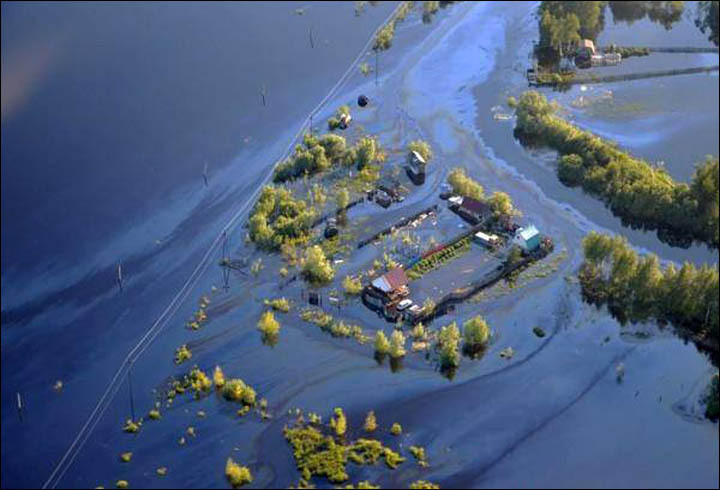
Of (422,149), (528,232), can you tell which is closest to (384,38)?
(422,149)

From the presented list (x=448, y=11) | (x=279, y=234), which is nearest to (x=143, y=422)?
(x=279, y=234)

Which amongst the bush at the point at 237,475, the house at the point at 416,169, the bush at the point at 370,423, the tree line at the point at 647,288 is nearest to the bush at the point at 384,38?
the house at the point at 416,169

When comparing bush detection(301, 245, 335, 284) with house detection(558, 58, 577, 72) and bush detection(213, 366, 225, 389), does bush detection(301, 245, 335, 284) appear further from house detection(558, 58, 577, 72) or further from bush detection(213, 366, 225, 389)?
house detection(558, 58, 577, 72)

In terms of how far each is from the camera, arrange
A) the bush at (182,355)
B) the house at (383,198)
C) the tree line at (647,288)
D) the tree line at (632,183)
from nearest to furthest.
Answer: the bush at (182,355) < the tree line at (647,288) < the tree line at (632,183) < the house at (383,198)

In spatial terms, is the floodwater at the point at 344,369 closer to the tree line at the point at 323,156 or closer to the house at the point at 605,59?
the tree line at the point at 323,156

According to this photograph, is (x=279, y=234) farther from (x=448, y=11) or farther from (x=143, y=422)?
(x=448, y=11)

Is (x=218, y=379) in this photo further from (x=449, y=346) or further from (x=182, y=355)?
(x=449, y=346)
